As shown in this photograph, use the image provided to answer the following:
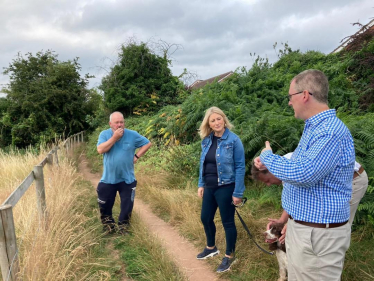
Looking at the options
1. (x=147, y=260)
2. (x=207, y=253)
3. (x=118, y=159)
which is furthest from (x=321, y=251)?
(x=118, y=159)

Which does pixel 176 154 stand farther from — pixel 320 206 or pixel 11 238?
pixel 320 206

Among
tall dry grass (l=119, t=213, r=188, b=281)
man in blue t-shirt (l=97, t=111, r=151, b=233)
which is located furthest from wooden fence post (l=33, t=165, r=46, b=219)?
tall dry grass (l=119, t=213, r=188, b=281)

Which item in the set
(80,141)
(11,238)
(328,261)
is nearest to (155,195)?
(11,238)

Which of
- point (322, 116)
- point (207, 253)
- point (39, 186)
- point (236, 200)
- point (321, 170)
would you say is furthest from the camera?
point (39, 186)

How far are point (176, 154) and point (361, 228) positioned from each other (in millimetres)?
5080

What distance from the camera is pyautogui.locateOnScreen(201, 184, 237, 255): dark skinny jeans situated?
3.40m

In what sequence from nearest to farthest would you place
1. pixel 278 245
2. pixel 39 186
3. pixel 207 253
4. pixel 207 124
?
pixel 278 245 → pixel 207 124 → pixel 207 253 → pixel 39 186

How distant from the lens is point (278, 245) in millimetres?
2945

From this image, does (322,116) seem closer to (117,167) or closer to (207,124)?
(207,124)

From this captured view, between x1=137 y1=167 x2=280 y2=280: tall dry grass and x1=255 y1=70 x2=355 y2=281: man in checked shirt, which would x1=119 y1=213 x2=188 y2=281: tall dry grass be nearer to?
x1=137 y1=167 x2=280 y2=280: tall dry grass

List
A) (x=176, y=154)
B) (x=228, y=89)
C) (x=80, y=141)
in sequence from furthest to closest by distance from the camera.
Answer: (x=80, y=141) → (x=228, y=89) → (x=176, y=154)

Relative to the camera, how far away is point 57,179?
5633mm

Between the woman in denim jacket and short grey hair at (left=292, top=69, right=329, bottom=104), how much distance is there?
1618mm

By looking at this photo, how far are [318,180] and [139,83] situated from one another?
51.5 ft
